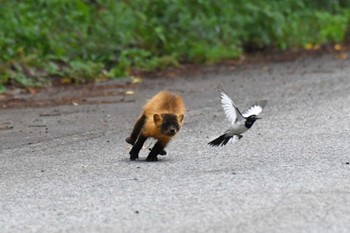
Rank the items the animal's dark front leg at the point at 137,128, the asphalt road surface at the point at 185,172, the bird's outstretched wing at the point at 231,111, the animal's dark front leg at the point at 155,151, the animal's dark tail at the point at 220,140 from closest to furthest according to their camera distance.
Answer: the asphalt road surface at the point at 185,172
the bird's outstretched wing at the point at 231,111
the animal's dark tail at the point at 220,140
the animal's dark front leg at the point at 155,151
the animal's dark front leg at the point at 137,128

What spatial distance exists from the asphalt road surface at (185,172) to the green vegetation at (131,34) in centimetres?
274

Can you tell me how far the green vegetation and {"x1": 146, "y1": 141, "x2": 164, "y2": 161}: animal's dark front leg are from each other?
6.34m

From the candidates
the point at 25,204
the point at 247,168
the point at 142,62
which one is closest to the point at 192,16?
the point at 142,62

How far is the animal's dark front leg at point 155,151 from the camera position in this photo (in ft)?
30.8

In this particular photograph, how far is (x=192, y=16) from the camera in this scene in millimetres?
21375

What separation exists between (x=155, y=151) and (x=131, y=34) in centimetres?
1048

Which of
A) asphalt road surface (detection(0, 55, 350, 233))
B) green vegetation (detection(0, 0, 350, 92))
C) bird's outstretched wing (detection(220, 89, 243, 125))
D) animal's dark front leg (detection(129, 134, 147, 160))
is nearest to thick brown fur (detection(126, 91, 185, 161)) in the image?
animal's dark front leg (detection(129, 134, 147, 160))

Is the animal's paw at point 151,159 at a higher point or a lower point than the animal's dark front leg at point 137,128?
lower

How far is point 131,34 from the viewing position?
64.7 ft

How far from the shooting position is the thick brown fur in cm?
923

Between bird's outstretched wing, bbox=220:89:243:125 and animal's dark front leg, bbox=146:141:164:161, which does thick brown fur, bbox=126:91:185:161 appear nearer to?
animal's dark front leg, bbox=146:141:164:161

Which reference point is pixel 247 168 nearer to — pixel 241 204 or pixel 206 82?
pixel 241 204

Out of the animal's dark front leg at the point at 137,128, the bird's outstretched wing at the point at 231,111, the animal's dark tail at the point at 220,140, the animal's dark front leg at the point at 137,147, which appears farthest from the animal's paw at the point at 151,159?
the bird's outstretched wing at the point at 231,111

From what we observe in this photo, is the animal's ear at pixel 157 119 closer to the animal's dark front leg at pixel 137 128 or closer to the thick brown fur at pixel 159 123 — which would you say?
the thick brown fur at pixel 159 123
